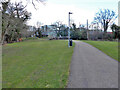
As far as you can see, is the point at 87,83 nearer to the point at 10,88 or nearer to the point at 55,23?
the point at 10,88

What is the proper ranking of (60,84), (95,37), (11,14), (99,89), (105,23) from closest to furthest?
1. (99,89)
2. (60,84)
3. (11,14)
4. (95,37)
5. (105,23)

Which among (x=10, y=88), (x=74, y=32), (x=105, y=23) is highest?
(x=105, y=23)

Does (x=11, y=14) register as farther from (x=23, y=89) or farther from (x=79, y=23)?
(x=79, y=23)

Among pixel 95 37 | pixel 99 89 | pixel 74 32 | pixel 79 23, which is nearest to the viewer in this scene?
pixel 99 89

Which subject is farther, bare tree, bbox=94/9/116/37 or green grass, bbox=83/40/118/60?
bare tree, bbox=94/9/116/37

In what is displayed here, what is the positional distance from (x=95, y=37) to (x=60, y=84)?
44.7m

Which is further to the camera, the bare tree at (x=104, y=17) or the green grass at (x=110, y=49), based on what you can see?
the bare tree at (x=104, y=17)

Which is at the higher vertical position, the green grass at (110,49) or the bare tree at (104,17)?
the bare tree at (104,17)

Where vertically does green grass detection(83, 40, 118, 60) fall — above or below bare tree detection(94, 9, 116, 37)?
below

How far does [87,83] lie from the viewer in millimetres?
4461

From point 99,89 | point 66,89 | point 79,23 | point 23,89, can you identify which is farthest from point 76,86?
point 79,23

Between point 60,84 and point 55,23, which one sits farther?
point 55,23

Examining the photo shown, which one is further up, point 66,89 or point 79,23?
point 79,23

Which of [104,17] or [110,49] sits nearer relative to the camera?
[110,49]
